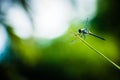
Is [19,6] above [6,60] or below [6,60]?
below

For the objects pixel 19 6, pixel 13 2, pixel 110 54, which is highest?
pixel 13 2

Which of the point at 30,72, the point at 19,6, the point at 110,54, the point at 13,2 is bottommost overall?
the point at 110,54

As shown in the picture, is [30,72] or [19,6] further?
[30,72]

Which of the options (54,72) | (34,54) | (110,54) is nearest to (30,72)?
(34,54)

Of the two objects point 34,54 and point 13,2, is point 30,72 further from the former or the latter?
point 13,2

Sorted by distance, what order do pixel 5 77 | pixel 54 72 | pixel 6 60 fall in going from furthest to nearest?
1. pixel 54 72
2. pixel 6 60
3. pixel 5 77

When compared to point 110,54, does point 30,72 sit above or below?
above

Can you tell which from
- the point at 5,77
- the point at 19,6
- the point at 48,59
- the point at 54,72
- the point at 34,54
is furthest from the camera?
the point at 54,72

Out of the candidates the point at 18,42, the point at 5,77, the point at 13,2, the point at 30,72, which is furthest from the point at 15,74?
the point at 13,2

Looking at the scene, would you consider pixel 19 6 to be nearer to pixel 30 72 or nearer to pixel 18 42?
pixel 18 42
